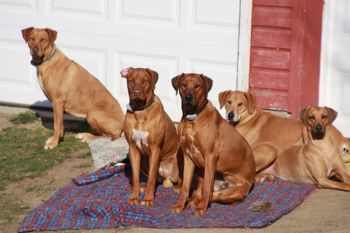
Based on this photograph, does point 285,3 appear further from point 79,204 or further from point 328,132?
point 79,204

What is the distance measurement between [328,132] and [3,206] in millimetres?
3465

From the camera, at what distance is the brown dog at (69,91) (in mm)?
11125

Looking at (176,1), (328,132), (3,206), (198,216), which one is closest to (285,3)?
(176,1)

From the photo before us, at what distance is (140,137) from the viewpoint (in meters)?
9.20

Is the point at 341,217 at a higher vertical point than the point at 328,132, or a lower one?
lower

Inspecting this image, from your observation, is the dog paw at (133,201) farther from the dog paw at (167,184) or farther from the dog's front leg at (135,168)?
the dog paw at (167,184)

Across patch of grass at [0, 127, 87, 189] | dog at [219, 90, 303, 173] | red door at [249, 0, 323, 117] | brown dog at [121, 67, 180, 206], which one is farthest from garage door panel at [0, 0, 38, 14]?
brown dog at [121, 67, 180, 206]

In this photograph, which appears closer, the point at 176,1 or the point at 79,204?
the point at 79,204

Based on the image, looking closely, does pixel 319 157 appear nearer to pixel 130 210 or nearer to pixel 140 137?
pixel 140 137

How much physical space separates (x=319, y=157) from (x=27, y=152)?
3494mm

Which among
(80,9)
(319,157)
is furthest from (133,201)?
(80,9)

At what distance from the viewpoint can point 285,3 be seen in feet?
37.1

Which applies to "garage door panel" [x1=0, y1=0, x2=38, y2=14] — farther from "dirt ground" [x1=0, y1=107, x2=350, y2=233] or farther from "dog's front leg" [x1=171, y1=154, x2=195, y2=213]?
"dog's front leg" [x1=171, y1=154, x2=195, y2=213]

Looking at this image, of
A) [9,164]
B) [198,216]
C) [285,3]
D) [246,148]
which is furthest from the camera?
[285,3]
